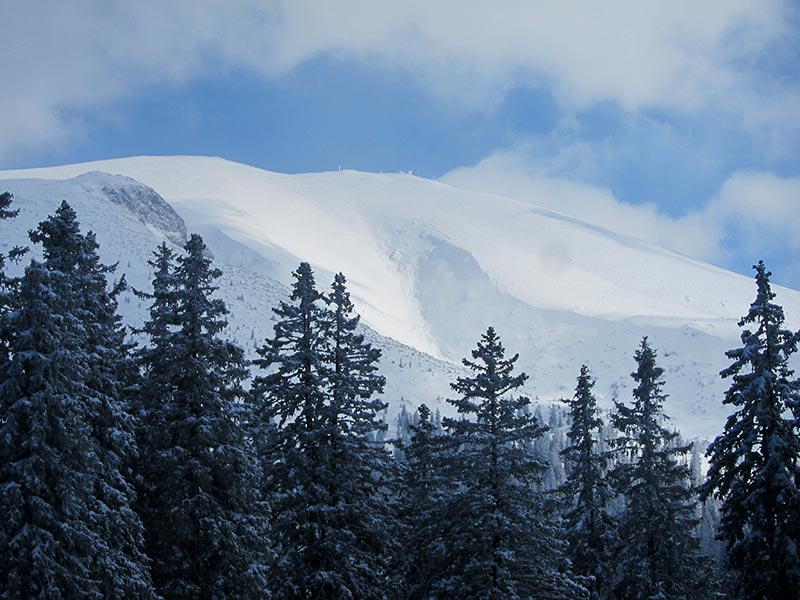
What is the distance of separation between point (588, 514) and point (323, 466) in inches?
629

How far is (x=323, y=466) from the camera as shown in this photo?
2762 cm

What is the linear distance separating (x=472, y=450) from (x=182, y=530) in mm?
9754

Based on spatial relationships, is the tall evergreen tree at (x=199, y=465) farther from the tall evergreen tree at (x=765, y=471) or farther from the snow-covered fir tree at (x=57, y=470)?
the tall evergreen tree at (x=765, y=471)

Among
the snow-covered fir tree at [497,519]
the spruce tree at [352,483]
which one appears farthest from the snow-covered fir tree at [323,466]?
the snow-covered fir tree at [497,519]

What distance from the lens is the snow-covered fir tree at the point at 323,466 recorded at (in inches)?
1062

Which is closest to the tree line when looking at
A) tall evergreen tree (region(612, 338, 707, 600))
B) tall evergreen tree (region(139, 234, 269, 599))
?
tall evergreen tree (region(139, 234, 269, 599))

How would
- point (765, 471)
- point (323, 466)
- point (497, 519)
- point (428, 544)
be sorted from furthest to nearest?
point (323, 466) → point (428, 544) → point (765, 471) → point (497, 519)

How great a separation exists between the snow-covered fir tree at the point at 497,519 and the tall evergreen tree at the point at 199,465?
646cm

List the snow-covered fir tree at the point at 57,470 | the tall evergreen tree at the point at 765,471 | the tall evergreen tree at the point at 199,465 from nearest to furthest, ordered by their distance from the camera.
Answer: the snow-covered fir tree at the point at 57,470
the tall evergreen tree at the point at 199,465
the tall evergreen tree at the point at 765,471

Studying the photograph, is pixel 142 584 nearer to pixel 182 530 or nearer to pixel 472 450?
pixel 182 530

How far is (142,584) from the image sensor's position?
75.4 ft

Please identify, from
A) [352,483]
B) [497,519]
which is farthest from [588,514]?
[352,483]

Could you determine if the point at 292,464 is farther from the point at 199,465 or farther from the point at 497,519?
the point at 497,519

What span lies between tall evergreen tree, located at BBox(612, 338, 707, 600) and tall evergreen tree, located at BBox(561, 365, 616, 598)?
3.81ft
